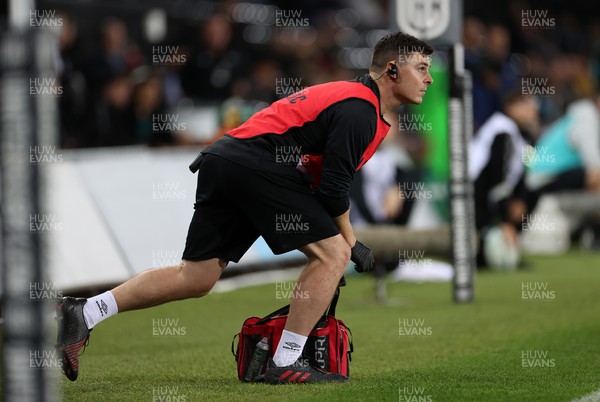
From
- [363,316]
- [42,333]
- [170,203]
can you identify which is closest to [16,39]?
[42,333]

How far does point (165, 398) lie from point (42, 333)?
224 cm

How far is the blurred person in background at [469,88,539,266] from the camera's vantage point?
16.7 m

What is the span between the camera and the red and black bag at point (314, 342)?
7.77 metres

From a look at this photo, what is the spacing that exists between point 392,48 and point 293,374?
215cm

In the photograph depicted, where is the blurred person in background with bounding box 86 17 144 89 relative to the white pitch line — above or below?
above

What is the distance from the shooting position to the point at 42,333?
498cm

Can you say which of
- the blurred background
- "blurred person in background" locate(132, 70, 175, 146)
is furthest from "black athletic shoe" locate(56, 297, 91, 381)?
"blurred person in background" locate(132, 70, 175, 146)

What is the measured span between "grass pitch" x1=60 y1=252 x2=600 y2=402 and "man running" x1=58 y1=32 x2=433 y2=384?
1.52 feet

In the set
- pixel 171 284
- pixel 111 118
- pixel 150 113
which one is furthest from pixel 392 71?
pixel 150 113

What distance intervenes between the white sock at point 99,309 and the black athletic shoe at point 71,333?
1.3 inches

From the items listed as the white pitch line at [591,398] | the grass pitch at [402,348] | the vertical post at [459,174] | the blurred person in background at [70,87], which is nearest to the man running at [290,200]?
the grass pitch at [402,348]

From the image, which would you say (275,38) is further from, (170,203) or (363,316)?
(363,316)

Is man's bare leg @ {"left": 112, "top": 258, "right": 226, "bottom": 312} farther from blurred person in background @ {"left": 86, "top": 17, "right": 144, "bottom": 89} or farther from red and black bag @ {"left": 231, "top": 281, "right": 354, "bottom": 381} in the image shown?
blurred person in background @ {"left": 86, "top": 17, "right": 144, "bottom": 89}

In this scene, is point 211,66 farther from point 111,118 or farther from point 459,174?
point 459,174
